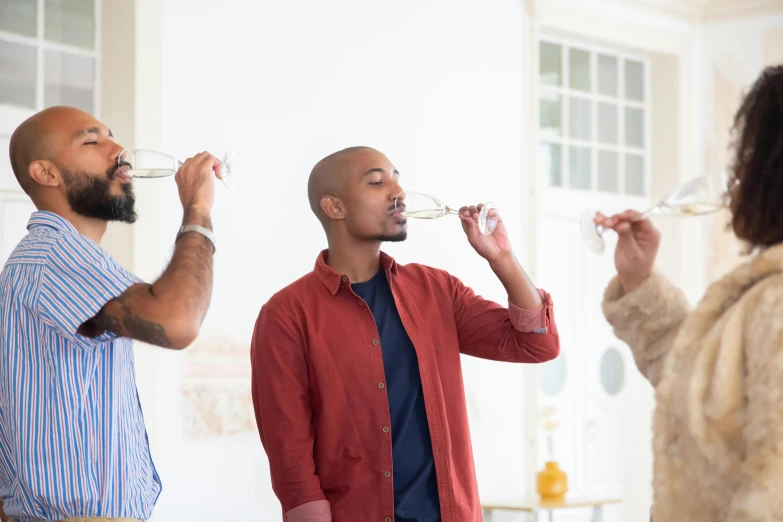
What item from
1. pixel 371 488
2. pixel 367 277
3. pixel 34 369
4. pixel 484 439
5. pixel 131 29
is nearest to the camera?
pixel 34 369

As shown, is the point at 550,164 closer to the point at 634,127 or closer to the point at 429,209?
the point at 634,127

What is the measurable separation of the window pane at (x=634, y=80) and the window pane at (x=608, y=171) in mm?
395

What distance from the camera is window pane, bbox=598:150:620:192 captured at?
5.95 metres

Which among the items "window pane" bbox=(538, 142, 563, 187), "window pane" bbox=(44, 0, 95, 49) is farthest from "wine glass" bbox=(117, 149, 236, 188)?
"window pane" bbox=(538, 142, 563, 187)

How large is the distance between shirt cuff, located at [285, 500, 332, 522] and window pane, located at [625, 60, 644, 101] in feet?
14.3

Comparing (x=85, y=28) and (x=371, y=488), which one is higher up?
(x=85, y=28)

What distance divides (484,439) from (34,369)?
133 inches

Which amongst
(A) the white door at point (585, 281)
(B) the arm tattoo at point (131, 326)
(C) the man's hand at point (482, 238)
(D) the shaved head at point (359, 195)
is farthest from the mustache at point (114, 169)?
(A) the white door at point (585, 281)

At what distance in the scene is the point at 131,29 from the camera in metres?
3.79

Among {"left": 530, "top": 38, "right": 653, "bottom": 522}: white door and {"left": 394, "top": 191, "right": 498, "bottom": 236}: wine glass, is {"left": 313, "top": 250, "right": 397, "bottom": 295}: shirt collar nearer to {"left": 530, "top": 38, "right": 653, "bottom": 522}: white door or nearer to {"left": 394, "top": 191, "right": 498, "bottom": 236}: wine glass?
{"left": 394, "top": 191, "right": 498, "bottom": 236}: wine glass

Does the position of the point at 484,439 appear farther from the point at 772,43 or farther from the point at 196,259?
the point at 196,259

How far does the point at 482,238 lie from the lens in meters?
2.45

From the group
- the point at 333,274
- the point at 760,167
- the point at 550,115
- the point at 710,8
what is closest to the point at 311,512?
the point at 333,274

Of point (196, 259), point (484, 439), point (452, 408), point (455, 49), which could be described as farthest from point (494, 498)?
point (196, 259)
